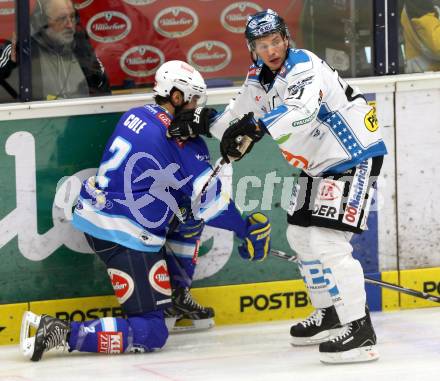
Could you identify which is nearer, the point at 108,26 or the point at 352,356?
the point at 352,356

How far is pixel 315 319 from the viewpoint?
510 cm

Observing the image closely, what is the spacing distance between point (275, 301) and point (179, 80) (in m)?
1.16

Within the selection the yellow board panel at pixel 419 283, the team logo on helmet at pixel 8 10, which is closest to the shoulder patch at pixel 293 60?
the team logo on helmet at pixel 8 10

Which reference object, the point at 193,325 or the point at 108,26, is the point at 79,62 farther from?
the point at 193,325

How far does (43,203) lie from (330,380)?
5.15 feet

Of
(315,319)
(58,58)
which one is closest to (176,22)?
(58,58)

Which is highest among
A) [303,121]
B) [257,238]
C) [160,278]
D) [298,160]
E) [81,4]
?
[81,4]

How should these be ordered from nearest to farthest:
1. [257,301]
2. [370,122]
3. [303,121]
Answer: [303,121], [370,122], [257,301]

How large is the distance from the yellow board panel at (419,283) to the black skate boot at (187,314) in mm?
918

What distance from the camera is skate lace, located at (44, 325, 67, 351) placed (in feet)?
15.6

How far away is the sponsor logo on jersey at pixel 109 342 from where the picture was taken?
4836 mm

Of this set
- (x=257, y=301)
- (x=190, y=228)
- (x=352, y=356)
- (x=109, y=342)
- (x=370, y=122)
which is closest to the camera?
(x=352, y=356)

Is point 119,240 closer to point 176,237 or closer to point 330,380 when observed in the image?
point 176,237

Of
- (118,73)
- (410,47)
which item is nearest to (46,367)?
(118,73)
